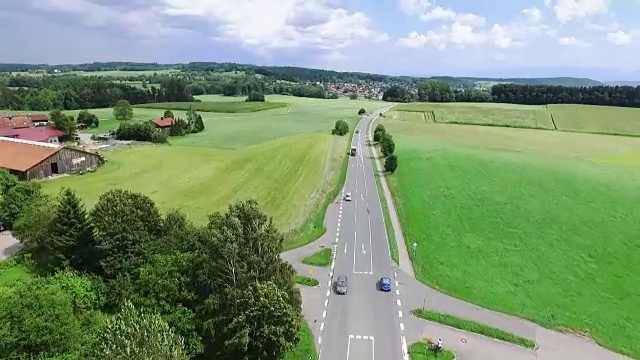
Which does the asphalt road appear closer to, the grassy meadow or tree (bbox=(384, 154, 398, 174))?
the grassy meadow

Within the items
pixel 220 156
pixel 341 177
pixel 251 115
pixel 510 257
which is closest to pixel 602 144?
pixel 341 177

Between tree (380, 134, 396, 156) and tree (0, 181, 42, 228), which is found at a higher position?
tree (380, 134, 396, 156)

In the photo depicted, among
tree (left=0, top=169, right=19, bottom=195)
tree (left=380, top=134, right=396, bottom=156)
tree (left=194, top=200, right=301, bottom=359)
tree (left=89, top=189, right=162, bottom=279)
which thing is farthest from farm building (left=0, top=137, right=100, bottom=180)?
tree (left=194, top=200, right=301, bottom=359)

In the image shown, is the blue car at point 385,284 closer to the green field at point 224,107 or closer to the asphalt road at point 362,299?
the asphalt road at point 362,299

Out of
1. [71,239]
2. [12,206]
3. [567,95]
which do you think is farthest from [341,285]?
[567,95]

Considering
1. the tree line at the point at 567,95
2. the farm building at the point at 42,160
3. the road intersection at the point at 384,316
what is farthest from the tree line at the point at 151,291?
the tree line at the point at 567,95
